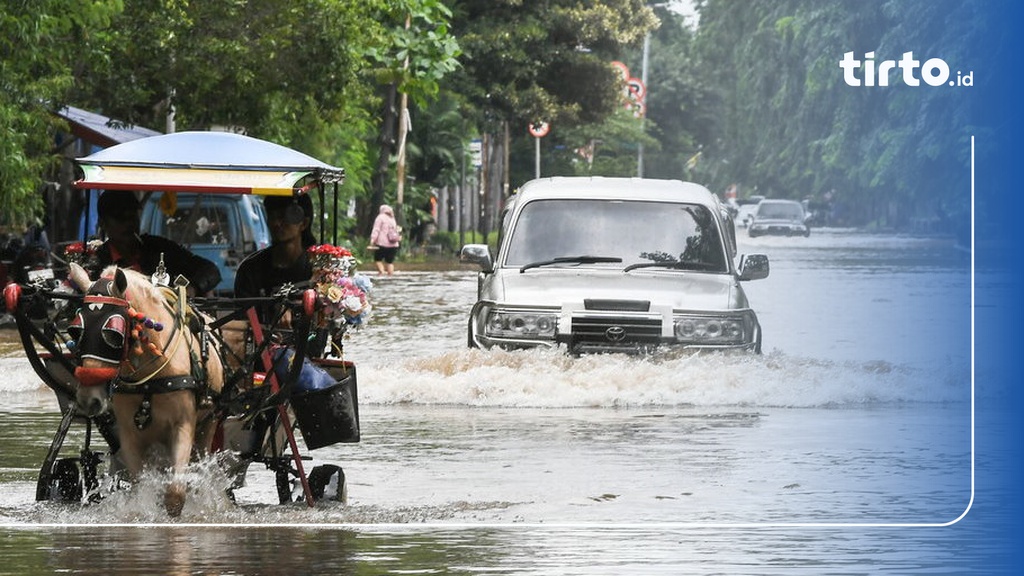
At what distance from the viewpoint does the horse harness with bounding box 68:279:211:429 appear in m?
9.86

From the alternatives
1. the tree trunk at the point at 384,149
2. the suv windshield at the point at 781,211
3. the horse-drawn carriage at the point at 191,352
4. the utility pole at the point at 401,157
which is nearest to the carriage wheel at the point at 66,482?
the horse-drawn carriage at the point at 191,352

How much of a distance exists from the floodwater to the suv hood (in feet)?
1.70

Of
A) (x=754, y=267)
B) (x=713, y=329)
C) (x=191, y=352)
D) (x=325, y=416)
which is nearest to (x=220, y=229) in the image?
(x=754, y=267)

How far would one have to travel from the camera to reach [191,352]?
34.8ft

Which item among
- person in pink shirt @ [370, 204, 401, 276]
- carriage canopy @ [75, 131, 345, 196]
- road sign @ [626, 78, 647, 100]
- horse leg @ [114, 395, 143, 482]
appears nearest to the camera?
horse leg @ [114, 395, 143, 482]

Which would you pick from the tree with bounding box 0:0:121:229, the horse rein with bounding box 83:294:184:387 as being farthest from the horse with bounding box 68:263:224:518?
the tree with bounding box 0:0:121:229

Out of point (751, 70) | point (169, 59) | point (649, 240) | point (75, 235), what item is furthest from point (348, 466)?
point (751, 70)

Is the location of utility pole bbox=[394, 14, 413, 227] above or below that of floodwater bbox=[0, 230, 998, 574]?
above

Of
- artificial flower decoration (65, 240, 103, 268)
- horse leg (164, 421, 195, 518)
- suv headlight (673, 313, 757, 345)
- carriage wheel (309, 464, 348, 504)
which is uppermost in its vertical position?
artificial flower decoration (65, 240, 103, 268)

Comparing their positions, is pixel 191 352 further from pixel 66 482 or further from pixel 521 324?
pixel 521 324

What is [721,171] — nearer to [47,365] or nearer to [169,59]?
[169,59]

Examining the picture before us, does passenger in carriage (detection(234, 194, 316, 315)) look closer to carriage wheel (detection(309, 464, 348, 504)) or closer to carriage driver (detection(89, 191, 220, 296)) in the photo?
carriage driver (detection(89, 191, 220, 296))

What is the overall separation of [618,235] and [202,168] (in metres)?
7.69

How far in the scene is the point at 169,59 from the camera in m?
33.1
